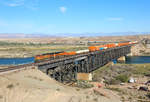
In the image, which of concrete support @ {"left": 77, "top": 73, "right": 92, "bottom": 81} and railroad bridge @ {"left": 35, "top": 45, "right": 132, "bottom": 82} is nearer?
railroad bridge @ {"left": 35, "top": 45, "right": 132, "bottom": 82}

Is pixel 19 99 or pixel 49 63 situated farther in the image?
pixel 49 63

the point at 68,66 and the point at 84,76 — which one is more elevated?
the point at 68,66

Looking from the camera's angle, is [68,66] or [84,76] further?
[84,76]

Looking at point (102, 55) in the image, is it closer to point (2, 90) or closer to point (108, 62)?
point (108, 62)

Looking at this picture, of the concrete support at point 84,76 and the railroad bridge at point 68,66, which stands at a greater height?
the railroad bridge at point 68,66

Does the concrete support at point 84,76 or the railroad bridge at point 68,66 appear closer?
the railroad bridge at point 68,66

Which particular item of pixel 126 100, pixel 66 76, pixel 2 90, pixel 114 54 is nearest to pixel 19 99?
pixel 2 90

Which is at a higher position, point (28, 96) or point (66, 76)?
point (28, 96)

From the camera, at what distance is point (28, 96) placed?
854 inches

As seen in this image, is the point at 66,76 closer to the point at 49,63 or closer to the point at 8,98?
the point at 49,63

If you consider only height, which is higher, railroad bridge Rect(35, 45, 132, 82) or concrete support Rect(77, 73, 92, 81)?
railroad bridge Rect(35, 45, 132, 82)

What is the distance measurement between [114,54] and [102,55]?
2327 cm

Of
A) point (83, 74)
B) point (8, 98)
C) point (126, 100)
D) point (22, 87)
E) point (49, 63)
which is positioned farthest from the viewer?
point (83, 74)

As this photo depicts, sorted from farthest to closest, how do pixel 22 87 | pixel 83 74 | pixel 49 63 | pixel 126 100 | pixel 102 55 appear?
pixel 102 55 < pixel 83 74 < pixel 49 63 < pixel 126 100 < pixel 22 87
